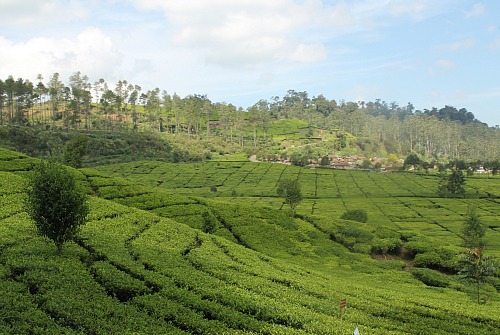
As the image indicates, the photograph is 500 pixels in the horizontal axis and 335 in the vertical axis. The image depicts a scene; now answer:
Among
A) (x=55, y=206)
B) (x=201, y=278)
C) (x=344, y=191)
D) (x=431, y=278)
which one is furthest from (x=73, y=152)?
(x=344, y=191)

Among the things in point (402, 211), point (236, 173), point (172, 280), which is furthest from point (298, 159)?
point (172, 280)

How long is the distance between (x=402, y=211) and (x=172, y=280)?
88378 millimetres

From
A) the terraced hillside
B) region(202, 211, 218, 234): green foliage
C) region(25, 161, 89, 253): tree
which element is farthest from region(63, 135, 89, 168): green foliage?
region(25, 161, 89, 253): tree

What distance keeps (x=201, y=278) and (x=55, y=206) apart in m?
11.7

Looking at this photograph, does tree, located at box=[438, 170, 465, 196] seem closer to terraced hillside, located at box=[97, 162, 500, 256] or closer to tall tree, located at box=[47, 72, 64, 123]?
terraced hillside, located at box=[97, 162, 500, 256]

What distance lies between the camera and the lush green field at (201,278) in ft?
67.1

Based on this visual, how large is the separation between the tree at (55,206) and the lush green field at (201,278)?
1552 mm

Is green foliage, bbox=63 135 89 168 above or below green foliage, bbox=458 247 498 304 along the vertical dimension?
above

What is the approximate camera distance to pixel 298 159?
572ft

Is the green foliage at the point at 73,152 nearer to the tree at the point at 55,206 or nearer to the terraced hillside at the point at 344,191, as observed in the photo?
the terraced hillside at the point at 344,191

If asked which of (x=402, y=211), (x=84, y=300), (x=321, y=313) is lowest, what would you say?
(x=402, y=211)

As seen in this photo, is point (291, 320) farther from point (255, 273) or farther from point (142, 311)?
point (255, 273)

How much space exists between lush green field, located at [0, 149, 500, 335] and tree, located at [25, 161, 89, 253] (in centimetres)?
155

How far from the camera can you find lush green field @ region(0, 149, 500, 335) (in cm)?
2044
